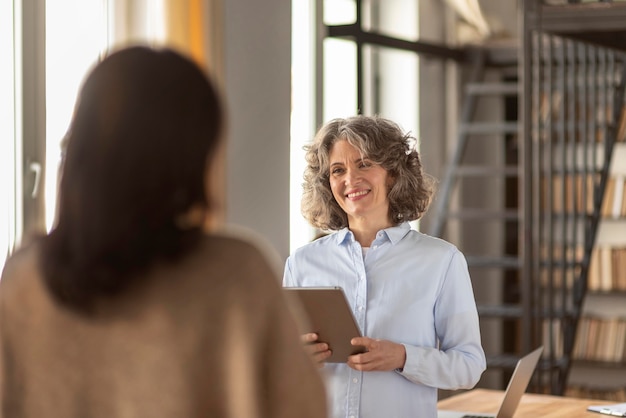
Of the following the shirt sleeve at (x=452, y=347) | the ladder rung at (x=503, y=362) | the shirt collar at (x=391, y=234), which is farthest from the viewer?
the ladder rung at (x=503, y=362)

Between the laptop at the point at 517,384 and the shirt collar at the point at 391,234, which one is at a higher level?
the shirt collar at the point at 391,234

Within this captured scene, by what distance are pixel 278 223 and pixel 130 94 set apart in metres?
3.25

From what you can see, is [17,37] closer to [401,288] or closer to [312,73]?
[401,288]

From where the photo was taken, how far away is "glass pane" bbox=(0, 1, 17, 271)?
134 inches

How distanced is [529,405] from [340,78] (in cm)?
300

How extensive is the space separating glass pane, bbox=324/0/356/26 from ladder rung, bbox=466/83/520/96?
1107 mm

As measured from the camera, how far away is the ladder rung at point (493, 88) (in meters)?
6.53

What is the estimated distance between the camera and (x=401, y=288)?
255 centimetres

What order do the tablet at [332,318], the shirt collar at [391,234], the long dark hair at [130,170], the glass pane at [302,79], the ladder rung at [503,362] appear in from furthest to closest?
the ladder rung at [503,362], the glass pane at [302,79], the shirt collar at [391,234], the tablet at [332,318], the long dark hair at [130,170]

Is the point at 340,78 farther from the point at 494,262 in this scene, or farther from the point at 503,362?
the point at 503,362

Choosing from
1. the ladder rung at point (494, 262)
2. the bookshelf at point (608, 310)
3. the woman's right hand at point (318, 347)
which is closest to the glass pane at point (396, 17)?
the ladder rung at point (494, 262)

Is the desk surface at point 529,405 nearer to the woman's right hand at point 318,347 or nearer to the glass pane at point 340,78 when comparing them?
the woman's right hand at point 318,347

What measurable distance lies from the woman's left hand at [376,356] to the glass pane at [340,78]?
3.65 metres

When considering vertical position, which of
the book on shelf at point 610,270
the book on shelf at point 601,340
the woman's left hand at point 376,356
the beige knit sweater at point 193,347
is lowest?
the book on shelf at point 601,340
